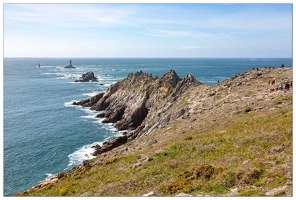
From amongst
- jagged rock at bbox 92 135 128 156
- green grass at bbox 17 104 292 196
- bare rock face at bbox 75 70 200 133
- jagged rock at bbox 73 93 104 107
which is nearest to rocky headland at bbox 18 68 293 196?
green grass at bbox 17 104 292 196

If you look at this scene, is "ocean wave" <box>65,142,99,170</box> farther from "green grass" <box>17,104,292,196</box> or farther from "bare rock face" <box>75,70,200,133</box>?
"green grass" <box>17,104,292,196</box>

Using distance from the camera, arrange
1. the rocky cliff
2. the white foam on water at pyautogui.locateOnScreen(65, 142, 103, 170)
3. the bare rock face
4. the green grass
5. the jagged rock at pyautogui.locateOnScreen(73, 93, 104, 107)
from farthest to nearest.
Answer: the jagged rock at pyautogui.locateOnScreen(73, 93, 104, 107)
the bare rock face
the rocky cliff
the white foam on water at pyautogui.locateOnScreen(65, 142, 103, 170)
the green grass

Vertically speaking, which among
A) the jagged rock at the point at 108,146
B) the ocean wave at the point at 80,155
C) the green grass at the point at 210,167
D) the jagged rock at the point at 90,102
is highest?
the green grass at the point at 210,167

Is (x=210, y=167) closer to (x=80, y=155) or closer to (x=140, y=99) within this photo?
(x=80, y=155)

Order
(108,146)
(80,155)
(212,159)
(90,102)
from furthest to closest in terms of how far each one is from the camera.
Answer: (90,102) → (108,146) → (80,155) → (212,159)

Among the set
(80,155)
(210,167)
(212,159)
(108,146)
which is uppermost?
(210,167)

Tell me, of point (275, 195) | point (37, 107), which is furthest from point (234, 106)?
point (37, 107)

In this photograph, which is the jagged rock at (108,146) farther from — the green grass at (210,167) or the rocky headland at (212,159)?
the green grass at (210,167)

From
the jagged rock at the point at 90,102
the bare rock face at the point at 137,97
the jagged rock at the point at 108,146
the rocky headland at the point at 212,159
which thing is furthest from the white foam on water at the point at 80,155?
the jagged rock at the point at 90,102

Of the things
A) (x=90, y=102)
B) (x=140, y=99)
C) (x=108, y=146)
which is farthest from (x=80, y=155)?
(x=90, y=102)

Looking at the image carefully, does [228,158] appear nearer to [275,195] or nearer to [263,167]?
[263,167]

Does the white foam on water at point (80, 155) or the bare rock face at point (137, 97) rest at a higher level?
the bare rock face at point (137, 97)
